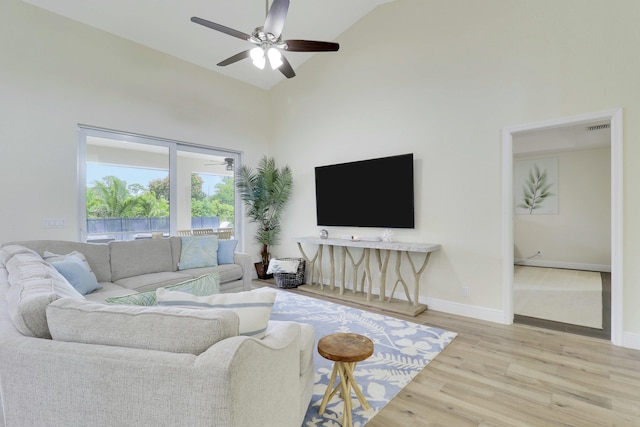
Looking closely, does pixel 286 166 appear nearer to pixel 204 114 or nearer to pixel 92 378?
pixel 204 114

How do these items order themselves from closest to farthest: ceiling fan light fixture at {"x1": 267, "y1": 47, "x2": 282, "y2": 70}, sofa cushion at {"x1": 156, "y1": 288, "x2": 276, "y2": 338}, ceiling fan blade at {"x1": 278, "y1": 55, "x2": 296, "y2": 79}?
sofa cushion at {"x1": 156, "y1": 288, "x2": 276, "y2": 338}
ceiling fan light fixture at {"x1": 267, "y1": 47, "x2": 282, "y2": 70}
ceiling fan blade at {"x1": 278, "y1": 55, "x2": 296, "y2": 79}

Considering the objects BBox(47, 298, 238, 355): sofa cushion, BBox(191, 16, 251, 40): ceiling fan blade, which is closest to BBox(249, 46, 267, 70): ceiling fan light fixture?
BBox(191, 16, 251, 40): ceiling fan blade

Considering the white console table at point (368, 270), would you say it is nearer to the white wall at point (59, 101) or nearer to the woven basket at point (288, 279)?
the woven basket at point (288, 279)

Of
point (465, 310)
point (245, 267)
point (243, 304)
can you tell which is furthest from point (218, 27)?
point (465, 310)

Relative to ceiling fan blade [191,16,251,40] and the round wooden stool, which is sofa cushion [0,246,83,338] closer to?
the round wooden stool

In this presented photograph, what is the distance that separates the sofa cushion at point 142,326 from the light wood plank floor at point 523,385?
4.53ft

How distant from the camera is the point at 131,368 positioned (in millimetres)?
948

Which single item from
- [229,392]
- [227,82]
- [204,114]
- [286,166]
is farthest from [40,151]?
[229,392]

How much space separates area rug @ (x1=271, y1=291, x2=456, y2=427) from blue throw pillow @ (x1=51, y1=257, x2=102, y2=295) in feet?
6.20

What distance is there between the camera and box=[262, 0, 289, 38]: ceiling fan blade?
2.32 meters

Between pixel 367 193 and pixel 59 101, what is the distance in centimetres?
410

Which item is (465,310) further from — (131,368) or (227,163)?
(227,163)

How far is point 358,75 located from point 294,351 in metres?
4.34

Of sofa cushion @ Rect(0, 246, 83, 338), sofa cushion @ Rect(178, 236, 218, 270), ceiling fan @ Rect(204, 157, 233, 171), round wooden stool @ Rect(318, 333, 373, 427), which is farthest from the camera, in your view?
ceiling fan @ Rect(204, 157, 233, 171)
